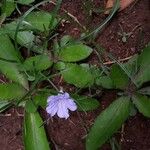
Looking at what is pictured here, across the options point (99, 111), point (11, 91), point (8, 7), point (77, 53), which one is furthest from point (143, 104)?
point (8, 7)

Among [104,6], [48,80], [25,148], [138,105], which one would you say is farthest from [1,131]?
[104,6]

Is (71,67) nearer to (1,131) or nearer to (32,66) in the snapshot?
(32,66)

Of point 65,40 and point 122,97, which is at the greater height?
point 65,40

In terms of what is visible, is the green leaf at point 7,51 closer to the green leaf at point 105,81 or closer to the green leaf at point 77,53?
the green leaf at point 77,53

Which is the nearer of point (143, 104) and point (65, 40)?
point (143, 104)

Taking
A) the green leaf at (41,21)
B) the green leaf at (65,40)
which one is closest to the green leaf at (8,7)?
the green leaf at (41,21)

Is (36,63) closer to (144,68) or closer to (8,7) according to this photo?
(8,7)

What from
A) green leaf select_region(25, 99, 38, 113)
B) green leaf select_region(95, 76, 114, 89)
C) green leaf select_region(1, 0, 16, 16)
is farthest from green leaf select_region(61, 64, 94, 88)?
green leaf select_region(1, 0, 16, 16)
